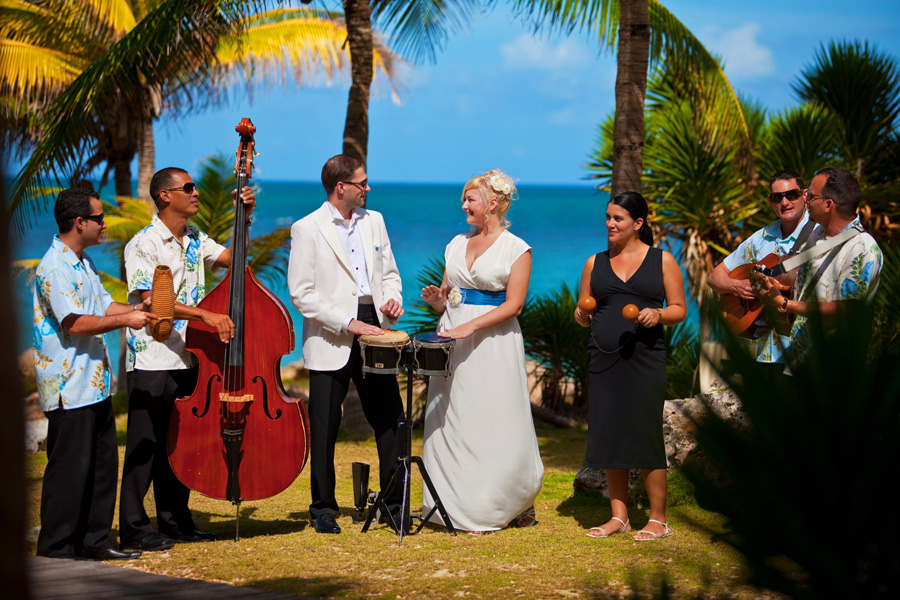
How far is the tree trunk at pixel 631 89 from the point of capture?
308 inches

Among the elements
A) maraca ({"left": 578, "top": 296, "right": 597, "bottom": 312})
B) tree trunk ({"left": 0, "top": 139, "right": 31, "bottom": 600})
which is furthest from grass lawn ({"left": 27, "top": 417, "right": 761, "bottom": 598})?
tree trunk ({"left": 0, "top": 139, "right": 31, "bottom": 600})

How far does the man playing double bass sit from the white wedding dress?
59.1 inches

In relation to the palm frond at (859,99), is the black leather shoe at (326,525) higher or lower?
lower

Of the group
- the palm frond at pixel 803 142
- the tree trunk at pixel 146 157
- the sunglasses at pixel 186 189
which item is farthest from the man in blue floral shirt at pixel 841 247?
the tree trunk at pixel 146 157

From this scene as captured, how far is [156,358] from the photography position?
17.3ft

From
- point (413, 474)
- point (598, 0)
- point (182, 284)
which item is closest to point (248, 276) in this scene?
point (182, 284)

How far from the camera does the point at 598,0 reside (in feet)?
34.9

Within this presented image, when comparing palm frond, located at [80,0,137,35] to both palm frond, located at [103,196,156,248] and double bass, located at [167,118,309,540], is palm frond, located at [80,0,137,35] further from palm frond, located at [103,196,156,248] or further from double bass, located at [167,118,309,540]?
double bass, located at [167,118,309,540]

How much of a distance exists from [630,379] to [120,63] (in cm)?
626

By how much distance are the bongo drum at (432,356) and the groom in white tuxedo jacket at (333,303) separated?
1.27ft

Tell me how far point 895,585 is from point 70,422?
4.08 m

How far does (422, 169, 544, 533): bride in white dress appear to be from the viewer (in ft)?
19.0

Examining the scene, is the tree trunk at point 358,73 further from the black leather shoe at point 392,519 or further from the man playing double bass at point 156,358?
the black leather shoe at point 392,519

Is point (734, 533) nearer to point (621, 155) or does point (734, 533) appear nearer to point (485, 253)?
point (485, 253)
